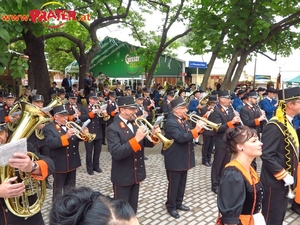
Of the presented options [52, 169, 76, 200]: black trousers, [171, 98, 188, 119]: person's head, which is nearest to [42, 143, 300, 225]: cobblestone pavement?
[52, 169, 76, 200]: black trousers

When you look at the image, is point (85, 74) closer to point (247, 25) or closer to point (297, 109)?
point (247, 25)

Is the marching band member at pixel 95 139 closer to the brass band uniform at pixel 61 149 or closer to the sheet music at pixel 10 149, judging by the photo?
the brass band uniform at pixel 61 149

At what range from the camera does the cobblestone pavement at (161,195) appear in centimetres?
533

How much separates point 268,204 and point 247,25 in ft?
23.8

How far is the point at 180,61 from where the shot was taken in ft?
79.2

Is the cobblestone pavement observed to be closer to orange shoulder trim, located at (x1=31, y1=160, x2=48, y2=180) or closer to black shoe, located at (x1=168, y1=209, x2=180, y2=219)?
black shoe, located at (x1=168, y1=209, x2=180, y2=219)

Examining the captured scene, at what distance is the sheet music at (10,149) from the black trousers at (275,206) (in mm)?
3131

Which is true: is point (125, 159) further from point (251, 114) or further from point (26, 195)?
point (251, 114)

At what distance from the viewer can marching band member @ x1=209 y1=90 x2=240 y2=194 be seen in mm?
6723

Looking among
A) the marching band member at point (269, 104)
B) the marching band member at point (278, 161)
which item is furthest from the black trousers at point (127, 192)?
the marching band member at point (269, 104)

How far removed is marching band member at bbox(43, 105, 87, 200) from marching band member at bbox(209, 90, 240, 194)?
10.0ft

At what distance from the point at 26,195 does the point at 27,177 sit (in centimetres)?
19

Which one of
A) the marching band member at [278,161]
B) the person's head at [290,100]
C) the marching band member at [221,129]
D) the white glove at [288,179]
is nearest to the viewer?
the white glove at [288,179]

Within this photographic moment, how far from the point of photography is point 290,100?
4.13 metres
